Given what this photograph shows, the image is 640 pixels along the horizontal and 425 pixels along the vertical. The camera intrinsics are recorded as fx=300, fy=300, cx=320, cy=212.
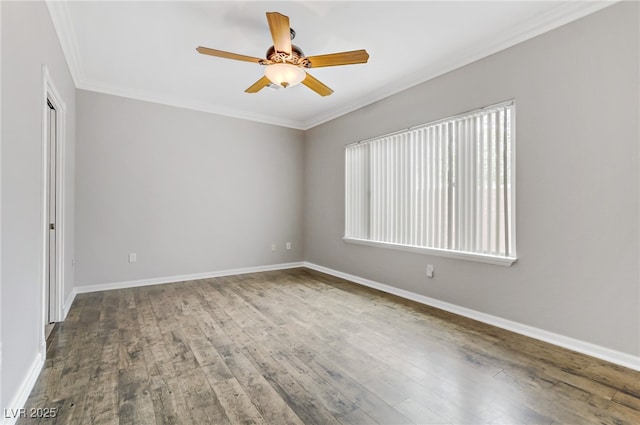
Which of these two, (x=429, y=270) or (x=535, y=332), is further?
(x=429, y=270)

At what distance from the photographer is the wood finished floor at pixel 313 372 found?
160 centimetres

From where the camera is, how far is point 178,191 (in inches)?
174

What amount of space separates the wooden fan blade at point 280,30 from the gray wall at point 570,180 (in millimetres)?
1871

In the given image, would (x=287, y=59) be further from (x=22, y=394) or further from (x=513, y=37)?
(x=22, y=394)

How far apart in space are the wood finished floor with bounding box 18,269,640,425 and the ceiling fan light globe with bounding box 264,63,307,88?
220cm

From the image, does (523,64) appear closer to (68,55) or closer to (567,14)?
(567,14)

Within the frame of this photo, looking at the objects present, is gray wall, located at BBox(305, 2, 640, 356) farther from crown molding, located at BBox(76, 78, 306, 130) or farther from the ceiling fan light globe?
crown molding, located at BBox(76, 78, 306, 130)

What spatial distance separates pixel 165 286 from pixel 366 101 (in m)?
3.80

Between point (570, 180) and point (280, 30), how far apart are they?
2485 mm

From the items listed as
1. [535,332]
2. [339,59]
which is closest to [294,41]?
[339,59]

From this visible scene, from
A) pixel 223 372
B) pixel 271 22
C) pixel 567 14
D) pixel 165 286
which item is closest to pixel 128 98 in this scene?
pixel 165 286

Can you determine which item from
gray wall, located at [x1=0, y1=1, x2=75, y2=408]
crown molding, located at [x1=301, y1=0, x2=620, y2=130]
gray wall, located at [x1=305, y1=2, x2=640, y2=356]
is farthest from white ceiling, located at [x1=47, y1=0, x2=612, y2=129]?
gray wall, located at [x1=0, y1=1, x2=75, y2=408]

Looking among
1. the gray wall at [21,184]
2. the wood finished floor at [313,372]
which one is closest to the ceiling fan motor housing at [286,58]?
the gray wall at [21,184]

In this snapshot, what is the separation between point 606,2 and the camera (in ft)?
7.04
